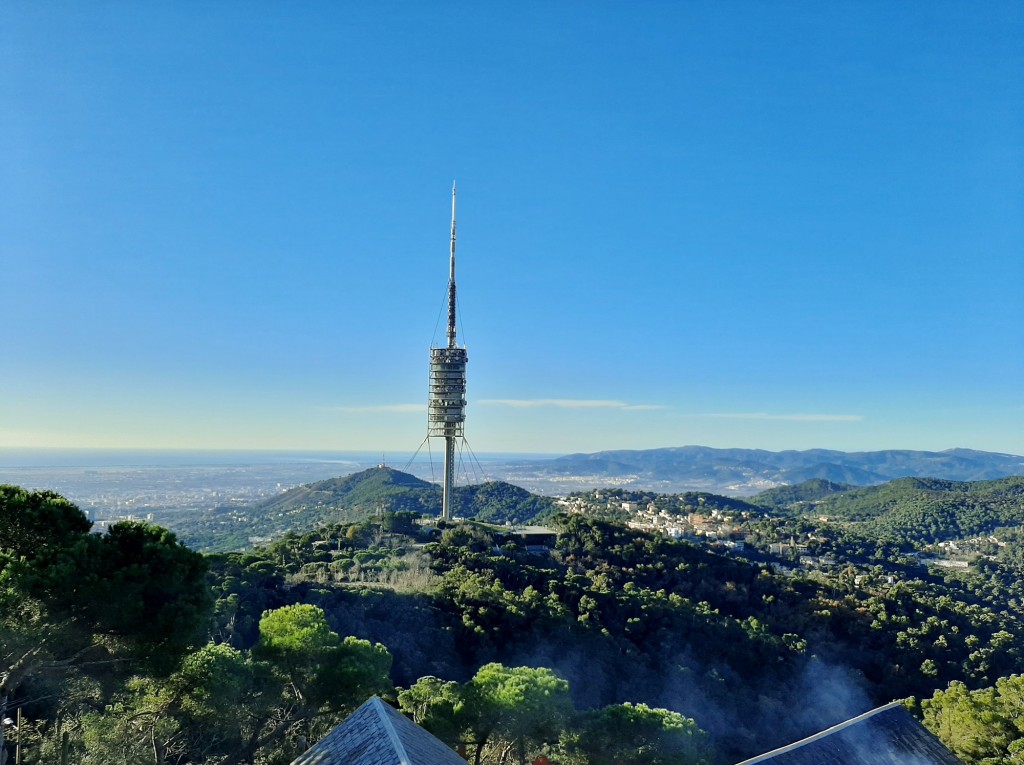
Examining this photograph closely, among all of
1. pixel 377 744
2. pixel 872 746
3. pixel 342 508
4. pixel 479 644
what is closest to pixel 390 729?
pixel 377 744

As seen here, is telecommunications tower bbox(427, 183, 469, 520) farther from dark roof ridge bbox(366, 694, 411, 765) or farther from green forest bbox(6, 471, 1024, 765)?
dark roof ridge bbox(366, 694, 411, 765)

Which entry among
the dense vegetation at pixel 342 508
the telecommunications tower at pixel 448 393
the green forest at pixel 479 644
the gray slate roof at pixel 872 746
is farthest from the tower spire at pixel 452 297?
the gray slate roof at pixel 872 746

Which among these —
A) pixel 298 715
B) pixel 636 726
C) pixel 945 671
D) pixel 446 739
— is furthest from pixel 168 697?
pixel 945 671

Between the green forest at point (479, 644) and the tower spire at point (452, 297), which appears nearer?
the green forest at point (479, 644)

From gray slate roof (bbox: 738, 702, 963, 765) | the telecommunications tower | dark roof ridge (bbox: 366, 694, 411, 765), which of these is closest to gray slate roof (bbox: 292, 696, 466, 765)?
dark roof ridge (bbox: 366, 694, 411, 765)

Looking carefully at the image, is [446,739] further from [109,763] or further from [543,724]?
[109,763]

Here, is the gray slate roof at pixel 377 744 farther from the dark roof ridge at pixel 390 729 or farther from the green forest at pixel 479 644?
the green forest at pixel 479 644
